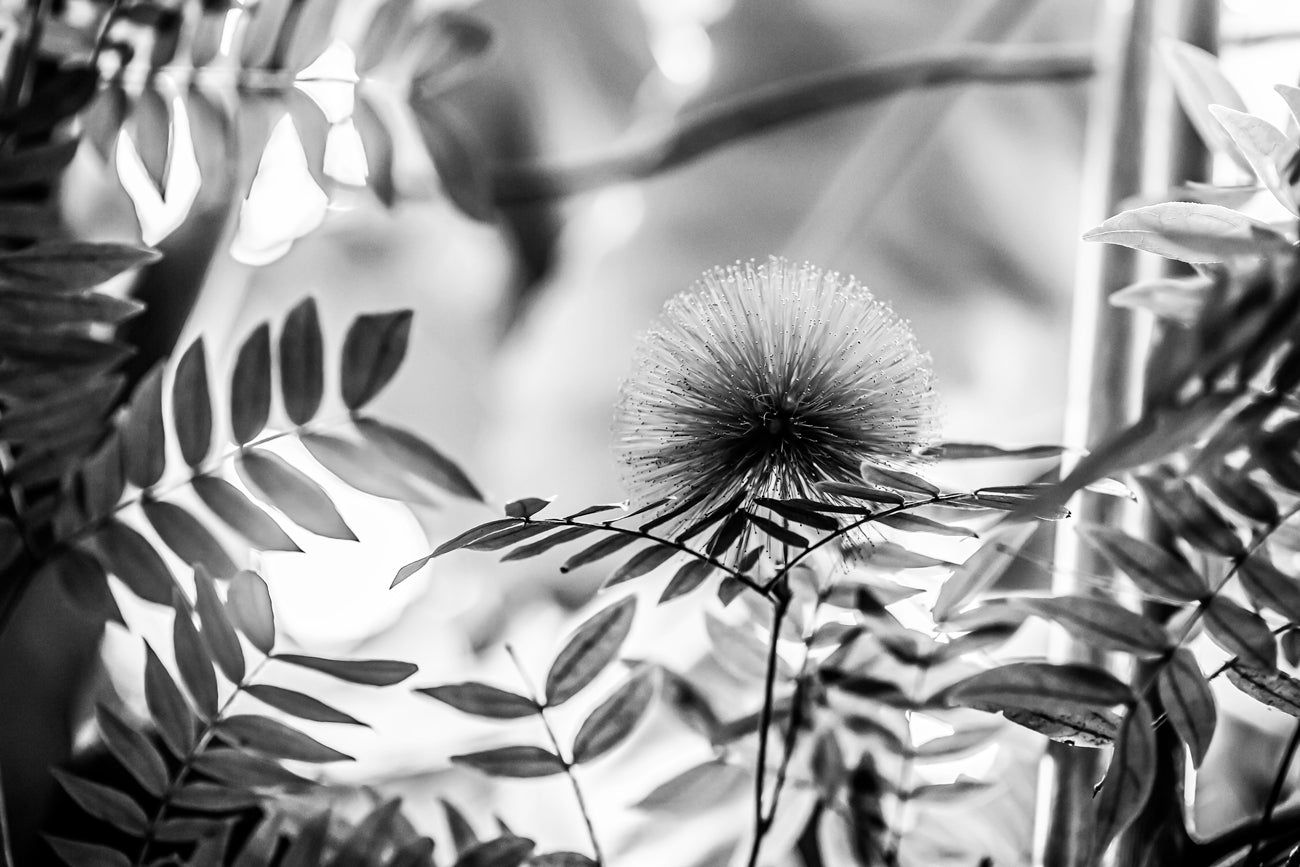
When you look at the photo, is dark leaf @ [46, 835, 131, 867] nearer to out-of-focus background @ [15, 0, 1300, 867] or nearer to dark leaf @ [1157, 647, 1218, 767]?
dark leaf @ [1157, 647, 1218, 767]

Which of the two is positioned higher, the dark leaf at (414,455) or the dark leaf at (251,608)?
the dark leaf at (414,455)

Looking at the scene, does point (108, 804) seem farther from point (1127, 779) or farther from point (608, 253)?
point (608, 253)

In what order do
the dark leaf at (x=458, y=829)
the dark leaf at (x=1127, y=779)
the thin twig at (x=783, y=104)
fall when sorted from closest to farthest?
1. the dark leaf at (x=1127, y=779)
2. the dark leaf at (x=458, y=829)
3. the thin twig at (x=783, y=104)

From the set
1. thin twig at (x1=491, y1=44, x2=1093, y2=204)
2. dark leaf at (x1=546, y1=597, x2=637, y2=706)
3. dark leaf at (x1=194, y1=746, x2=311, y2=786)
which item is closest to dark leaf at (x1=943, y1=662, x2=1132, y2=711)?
dark leaf at (x1=546, y1=597, x2=637, y2=706)

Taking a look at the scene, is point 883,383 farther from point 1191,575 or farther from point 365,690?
point 365,690

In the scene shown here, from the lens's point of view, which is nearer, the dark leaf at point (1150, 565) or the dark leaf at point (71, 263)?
the dark leaf at point (1150, 565)

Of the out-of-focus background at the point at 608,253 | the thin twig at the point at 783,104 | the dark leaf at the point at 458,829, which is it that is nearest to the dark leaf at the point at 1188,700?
the dark leaf at the point at 458,829

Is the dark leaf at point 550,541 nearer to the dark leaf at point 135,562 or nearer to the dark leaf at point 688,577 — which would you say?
the dark leaf at point 688,577
